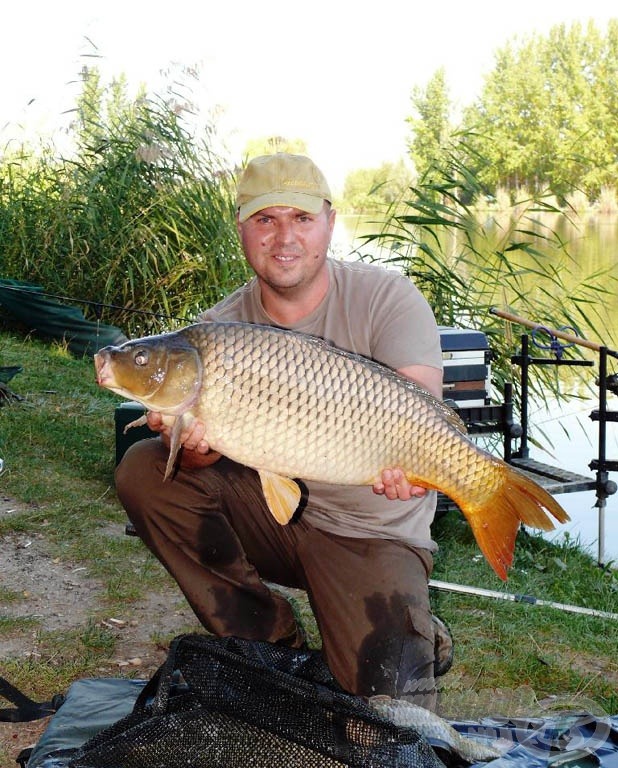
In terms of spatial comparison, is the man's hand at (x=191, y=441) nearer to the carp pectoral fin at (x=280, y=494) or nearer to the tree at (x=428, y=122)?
the carp pectoral fin at (x=280, y=494)

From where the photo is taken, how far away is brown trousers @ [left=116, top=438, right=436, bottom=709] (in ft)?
5.78

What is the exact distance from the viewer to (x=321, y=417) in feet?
5.33

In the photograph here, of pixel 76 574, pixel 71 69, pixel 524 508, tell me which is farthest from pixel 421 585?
pixel 71 69

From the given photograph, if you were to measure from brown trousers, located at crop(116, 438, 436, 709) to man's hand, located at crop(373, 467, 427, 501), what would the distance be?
15 cm

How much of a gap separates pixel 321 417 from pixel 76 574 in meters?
1.31

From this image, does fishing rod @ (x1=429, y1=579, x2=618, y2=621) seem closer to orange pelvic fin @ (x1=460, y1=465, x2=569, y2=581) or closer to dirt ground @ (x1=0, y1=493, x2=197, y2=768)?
dirt ground @ (x1=0, y1=493, x2=197, y2=768)

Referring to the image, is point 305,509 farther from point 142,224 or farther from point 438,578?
point 142,224

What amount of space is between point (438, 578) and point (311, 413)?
1.37m

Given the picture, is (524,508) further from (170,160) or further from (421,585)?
(170,160)

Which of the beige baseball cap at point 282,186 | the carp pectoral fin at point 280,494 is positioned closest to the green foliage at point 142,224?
the beige baseball cap at point 282,186

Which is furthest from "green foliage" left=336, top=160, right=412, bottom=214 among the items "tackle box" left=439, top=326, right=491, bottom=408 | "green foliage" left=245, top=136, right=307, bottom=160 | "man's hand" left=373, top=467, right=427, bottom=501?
"man's hand" left=373, top=467, right=427, bottom=501

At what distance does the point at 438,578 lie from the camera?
2.84 metres

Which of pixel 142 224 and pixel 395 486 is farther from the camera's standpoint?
pixel 142 224

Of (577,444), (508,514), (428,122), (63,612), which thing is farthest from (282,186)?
(428,122)
